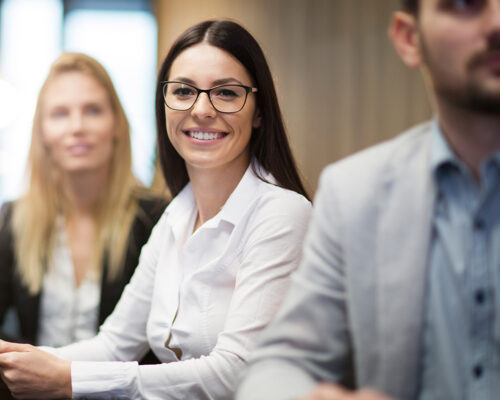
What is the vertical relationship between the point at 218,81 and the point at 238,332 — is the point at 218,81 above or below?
above

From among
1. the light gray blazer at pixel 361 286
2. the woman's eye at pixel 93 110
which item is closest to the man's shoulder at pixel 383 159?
the light gray blazer at pixel 361 286

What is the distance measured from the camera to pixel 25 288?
231 centimetres

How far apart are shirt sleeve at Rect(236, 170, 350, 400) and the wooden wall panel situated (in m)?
3.14

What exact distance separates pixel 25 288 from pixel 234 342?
3.94 feet

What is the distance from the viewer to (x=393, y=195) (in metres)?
1.07

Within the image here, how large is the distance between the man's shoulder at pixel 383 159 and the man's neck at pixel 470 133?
0.19ft

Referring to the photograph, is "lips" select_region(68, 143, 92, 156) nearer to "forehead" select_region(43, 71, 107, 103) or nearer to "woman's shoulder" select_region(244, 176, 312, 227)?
"forehead" select_region(43, 71, 107, 103)

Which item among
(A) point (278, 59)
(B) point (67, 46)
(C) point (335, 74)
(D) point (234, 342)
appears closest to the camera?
(D) point (234, 342)

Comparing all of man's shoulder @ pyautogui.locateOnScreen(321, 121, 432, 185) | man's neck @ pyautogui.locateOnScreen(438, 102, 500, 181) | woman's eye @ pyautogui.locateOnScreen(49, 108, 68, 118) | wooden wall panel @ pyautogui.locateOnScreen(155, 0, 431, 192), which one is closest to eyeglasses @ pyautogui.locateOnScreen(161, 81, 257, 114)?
man's shoulder @ pyautogui.locateOnScreen(321, 121, 432, 185)

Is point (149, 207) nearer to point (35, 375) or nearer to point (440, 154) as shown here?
point (35, 375)

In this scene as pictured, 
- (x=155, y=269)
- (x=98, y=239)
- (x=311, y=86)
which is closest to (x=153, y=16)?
(x=311, y=86)

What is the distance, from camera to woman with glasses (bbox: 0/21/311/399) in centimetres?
146

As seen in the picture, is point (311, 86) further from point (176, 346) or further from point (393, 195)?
point (393, 195)

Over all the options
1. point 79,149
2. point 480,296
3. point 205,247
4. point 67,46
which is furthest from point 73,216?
point 67,46
